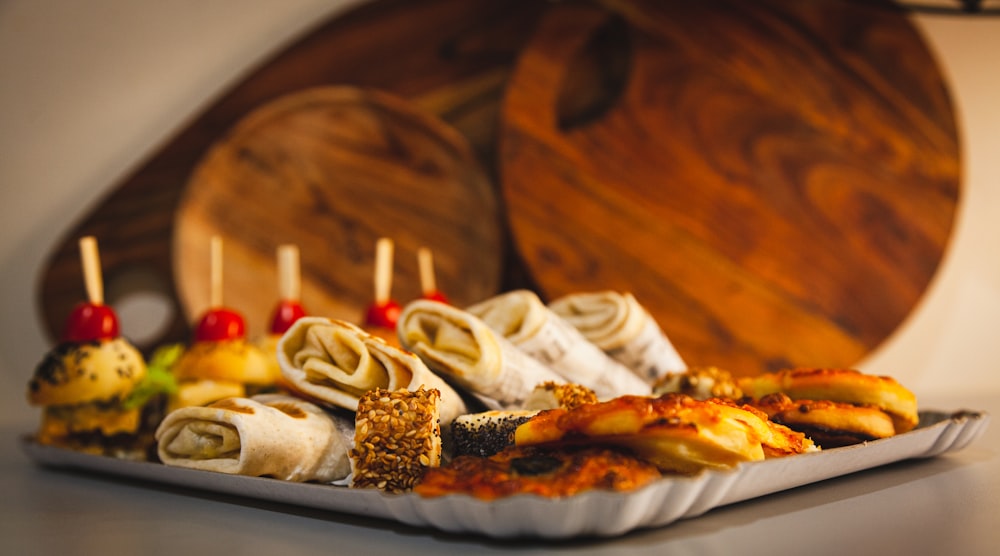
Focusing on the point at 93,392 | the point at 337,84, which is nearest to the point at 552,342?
the point at 93,392

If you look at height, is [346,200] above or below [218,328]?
above

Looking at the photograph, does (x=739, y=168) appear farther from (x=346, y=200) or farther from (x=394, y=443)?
(x=394, y=443)

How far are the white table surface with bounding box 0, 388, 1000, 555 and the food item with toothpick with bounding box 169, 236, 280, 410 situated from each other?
0.25m

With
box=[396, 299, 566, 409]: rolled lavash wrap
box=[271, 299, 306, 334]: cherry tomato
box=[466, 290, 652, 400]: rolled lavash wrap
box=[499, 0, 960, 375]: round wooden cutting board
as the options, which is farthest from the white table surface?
box=[499, 0, 960, 375]: round wooden cutting board

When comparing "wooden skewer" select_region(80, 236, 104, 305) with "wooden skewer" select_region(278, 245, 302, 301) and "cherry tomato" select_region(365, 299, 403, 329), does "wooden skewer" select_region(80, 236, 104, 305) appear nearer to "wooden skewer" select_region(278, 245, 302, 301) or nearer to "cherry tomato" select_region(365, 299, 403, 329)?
"wooden skewer" select_region(278, 245, 302, 301)

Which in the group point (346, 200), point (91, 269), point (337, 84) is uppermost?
→ point (337, 84)

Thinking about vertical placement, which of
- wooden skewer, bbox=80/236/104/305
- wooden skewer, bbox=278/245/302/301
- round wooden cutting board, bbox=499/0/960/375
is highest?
round wooden cutting board, bbox=499/0/960/375

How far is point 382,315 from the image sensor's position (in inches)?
63.6

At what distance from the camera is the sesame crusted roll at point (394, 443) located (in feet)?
2.97

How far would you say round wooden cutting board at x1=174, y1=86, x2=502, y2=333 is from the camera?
7.58 ft

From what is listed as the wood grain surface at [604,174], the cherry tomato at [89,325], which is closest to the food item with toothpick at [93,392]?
the cherry tomato at [89,325]

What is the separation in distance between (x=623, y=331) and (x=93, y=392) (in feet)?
2.50

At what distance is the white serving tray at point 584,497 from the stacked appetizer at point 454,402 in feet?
0.06

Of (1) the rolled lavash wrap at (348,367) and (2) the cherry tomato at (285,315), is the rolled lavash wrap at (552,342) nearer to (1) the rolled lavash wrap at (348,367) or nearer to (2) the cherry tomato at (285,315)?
(1) the rolled lavash wrap at (348,367)
